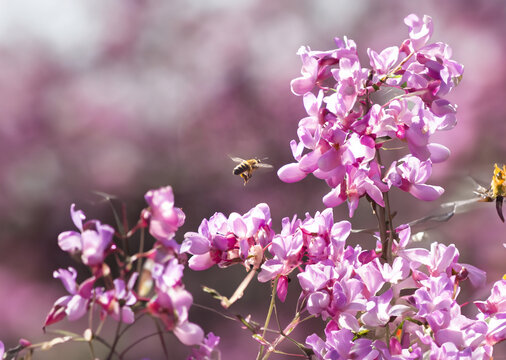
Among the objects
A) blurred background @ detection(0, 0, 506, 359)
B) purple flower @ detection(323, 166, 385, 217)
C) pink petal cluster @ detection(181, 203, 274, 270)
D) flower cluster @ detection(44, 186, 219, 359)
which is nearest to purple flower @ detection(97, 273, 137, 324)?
flower cluster @ detection(44, 186, 219, 359)

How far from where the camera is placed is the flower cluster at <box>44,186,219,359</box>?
18.7 inches

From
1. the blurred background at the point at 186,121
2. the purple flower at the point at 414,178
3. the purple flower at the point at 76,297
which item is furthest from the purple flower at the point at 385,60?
the blurred background at the point at 186,121

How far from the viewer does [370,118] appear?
2.11 ft

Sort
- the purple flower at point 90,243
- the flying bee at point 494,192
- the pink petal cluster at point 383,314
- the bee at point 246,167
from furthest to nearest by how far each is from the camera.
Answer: the bee at point 246,167 → the flying bee at point 494,192 → the pink petal cluster at point 383,314 → the purple flower at point 90,243

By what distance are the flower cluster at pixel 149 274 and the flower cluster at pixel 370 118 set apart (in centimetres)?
21

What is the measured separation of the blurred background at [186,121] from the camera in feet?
7.14

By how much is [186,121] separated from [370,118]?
1748 mm

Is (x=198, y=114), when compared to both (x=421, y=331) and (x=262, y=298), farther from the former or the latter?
(x=421, y=331)

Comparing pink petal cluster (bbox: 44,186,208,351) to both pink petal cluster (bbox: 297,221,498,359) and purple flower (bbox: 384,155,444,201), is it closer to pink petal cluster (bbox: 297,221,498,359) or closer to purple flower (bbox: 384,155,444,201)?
pink petal cluster (bbox: 297,221,498,359)

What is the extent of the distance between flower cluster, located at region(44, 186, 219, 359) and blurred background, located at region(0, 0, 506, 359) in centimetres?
→ 160

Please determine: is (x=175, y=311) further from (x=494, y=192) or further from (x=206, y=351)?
(x=494, y=192)

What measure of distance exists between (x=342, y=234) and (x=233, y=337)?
5.10 feet

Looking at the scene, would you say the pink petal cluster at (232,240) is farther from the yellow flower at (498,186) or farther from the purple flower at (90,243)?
the yellow flower at (498,186)

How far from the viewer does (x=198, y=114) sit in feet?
7.87
